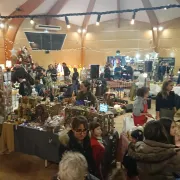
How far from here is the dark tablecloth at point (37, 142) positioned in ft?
10.4

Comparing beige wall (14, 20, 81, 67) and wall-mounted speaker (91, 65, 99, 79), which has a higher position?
beige wall (14, 20, 81, 67)

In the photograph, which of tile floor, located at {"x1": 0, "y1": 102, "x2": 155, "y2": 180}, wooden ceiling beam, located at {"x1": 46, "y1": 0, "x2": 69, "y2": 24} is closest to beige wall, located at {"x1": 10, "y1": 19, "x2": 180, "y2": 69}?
wooden ceiling beam, located at {"x1": 46, "y1": 0, "x2": 69, "y2": 24}

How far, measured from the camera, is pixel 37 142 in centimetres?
330

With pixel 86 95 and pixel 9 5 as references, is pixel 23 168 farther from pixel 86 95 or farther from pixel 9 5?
pixel 9 5

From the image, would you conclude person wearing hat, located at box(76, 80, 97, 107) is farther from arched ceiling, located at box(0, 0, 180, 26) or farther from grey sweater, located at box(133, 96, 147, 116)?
arched ceiling, located at box(0, 0, 180, 26)

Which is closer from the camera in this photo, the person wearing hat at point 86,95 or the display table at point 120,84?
the person wearing hat at point 86,95

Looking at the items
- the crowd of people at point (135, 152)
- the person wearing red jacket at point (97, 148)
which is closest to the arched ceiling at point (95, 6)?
the person wearing red jacket at point (97, 148)

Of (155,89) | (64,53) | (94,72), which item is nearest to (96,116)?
(94,72)

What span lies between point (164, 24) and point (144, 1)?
3.22 m

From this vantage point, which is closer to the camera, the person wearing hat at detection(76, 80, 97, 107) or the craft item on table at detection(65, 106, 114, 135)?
the craft item on table at detection(65, 106, 114, 135)

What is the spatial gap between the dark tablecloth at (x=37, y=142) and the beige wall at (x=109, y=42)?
33.0ft

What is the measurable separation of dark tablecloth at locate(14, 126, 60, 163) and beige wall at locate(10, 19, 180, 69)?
33.0 ft

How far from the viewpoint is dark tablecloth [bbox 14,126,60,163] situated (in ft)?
10.4

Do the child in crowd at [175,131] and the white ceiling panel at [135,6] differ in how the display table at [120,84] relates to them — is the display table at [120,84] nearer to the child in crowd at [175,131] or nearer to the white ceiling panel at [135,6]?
the white ceiling panel at [135,6]
